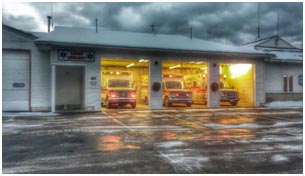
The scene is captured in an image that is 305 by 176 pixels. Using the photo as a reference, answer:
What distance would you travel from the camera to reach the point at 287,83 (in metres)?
26.3

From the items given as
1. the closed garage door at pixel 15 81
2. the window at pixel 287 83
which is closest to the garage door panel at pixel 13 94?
the closed garage door at pixel 15 81

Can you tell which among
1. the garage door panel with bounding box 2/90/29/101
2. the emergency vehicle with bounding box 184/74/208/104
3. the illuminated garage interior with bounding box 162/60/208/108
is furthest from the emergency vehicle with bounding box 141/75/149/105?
the garage door panel with bounding box 2/90/29/101

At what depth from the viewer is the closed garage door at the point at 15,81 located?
18.2 metres

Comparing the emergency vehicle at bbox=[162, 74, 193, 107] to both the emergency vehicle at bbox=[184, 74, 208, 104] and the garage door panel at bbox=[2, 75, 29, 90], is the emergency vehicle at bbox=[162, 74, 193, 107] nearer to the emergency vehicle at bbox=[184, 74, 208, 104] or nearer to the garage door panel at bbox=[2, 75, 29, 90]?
the emergency vehicle at bbox=[184, 74, 208, 104]

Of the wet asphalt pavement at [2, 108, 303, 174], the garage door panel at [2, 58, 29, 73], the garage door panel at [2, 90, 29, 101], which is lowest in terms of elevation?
the wet asphalt pavement at [2, 108, 303, 174]

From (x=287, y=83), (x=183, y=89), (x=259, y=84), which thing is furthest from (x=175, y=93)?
(x=287, y=83)

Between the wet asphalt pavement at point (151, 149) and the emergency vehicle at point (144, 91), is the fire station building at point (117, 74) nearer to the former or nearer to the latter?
the emergency vehicle at point (144, 91)

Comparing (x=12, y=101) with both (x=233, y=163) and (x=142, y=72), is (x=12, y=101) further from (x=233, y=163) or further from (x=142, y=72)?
(x=233, y=163)

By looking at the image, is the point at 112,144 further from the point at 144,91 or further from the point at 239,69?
the point at 239,69

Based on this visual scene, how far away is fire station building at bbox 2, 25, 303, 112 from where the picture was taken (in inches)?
723

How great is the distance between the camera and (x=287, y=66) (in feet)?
85.8

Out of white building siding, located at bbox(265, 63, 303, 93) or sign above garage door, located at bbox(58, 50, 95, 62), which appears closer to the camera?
sign above garage door, located at bbox(58, 50, 95, 62)

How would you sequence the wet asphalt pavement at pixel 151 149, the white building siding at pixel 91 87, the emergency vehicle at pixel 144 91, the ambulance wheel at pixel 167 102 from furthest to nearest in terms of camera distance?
the emergency vehicle at pixel 144 91 → the ambulance wheel at pixel 167 102 → the white building siding at pixel 91 87 → the wet asphalt pavement at pixel 151 149

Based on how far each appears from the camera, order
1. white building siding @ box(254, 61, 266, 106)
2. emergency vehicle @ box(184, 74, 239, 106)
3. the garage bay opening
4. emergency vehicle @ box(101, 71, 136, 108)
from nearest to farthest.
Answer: emergency vehicle @ box(101, 71, 136, 108)
the garage bay opening
white building siding @ box(254, 61, 266, 106)
emergency vehicle @ box(184, 74, 239, 106)
